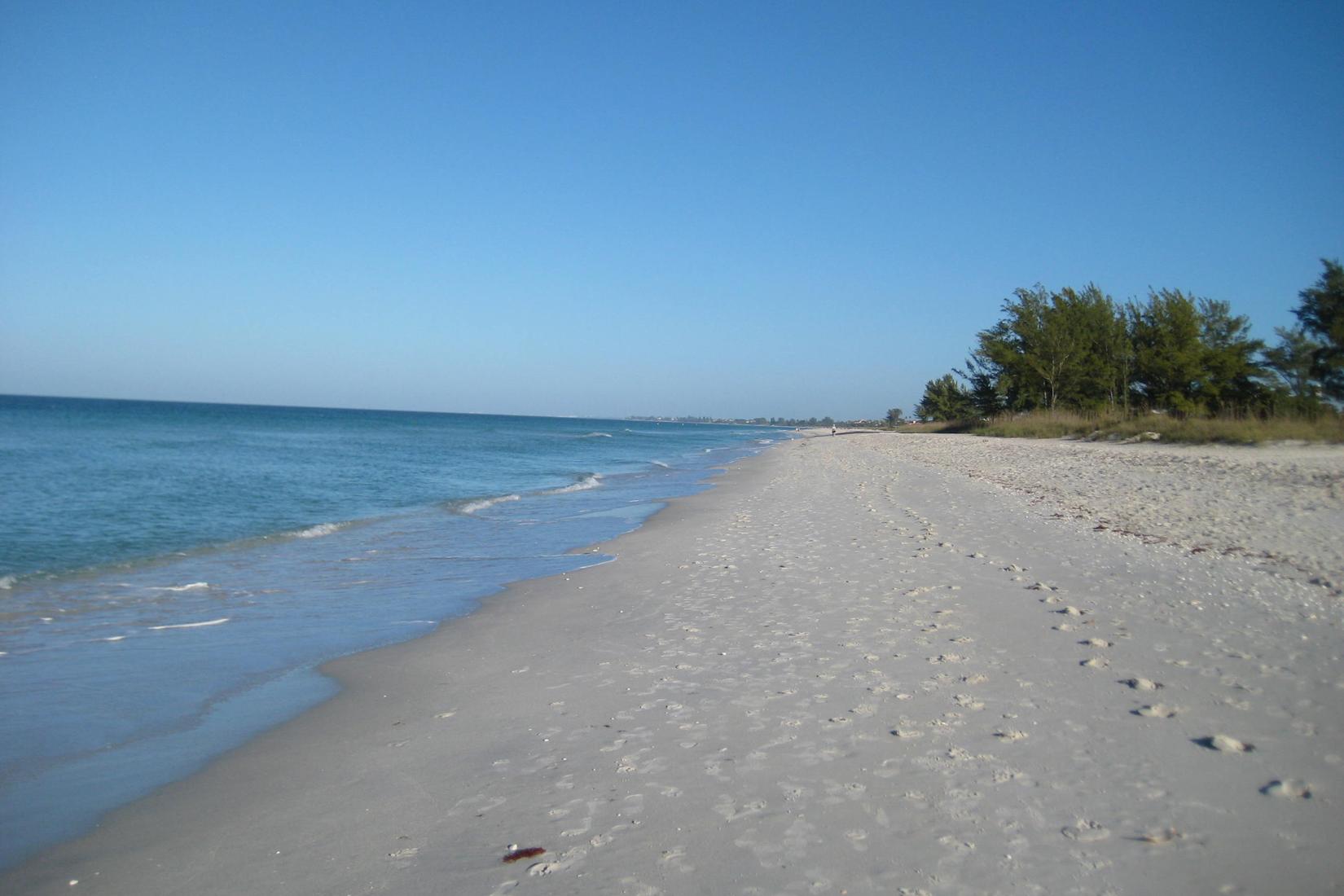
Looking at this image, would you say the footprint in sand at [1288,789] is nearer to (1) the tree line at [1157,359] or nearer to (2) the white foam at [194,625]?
(2) the white foam at [194,625]

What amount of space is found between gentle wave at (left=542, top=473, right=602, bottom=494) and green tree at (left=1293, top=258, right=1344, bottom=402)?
1218 inches

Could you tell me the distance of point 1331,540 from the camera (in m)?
9.53

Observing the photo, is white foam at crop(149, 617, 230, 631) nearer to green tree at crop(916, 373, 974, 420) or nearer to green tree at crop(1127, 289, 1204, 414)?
green tree at crop(1127, 289, 1204, 414)

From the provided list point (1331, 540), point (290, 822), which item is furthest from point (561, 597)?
point (1331, 540)

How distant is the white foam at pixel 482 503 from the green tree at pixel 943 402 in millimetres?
59204

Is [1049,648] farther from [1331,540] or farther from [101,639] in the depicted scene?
[101,639]

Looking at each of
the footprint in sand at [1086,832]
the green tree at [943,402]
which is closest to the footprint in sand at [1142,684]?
the footprint in sand at [1086,832]

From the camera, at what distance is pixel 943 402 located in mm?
81938

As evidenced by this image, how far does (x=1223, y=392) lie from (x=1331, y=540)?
3333 centimetres

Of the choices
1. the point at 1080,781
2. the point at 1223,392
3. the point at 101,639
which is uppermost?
the point at 1223,392

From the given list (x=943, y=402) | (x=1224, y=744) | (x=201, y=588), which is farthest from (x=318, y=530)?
(x=943, y=402)

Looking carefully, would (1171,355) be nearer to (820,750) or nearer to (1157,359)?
(1157,359)

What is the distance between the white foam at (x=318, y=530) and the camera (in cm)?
1494

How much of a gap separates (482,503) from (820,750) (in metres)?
17.5
